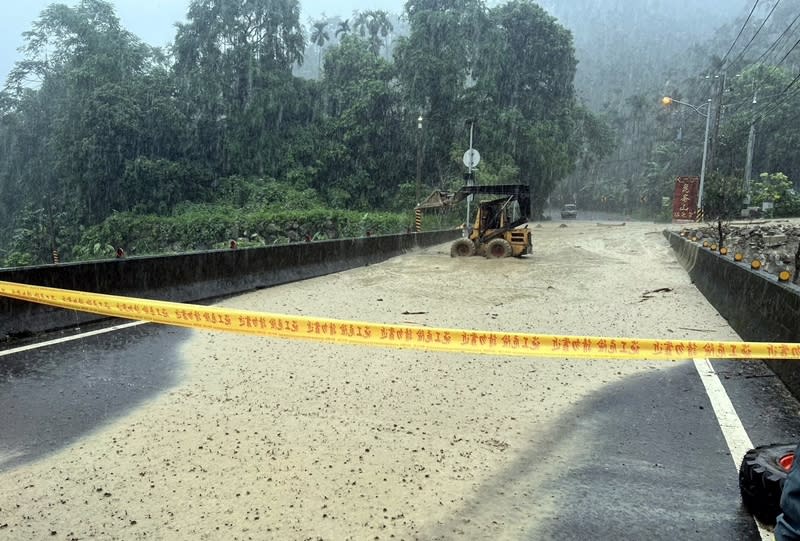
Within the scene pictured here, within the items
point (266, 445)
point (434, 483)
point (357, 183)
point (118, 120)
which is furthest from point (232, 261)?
point (357, 183)

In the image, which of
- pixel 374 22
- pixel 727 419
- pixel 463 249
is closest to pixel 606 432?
pixel 727 419

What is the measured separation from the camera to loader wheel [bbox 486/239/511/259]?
59.8 feet

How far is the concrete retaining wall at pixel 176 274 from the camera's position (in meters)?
7.35

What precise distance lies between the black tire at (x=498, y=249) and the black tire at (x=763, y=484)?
1495 centimetres

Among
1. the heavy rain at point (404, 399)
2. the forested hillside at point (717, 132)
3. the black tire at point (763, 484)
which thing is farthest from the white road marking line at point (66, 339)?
the forested hillside at point (717, 132)

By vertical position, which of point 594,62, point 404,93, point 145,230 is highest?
point 594,62

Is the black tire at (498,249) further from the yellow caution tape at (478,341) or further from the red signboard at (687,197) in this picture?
the red signboard at (687,197)

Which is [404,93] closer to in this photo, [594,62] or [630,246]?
[630,246]

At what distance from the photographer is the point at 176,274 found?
1005 centimetres

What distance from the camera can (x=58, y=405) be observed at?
4895 millimetres

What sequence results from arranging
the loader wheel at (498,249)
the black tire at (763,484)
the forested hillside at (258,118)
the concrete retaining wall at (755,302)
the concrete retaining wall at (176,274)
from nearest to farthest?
1. the black tire at (763,484)
2. the concrete retaining wall at (755,302)
3. the concrete retaining wall at (176,274)
4. the loader wheel at (498,249)
5. the forested hillside at (258,118)

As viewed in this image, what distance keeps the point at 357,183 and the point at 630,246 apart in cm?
3095

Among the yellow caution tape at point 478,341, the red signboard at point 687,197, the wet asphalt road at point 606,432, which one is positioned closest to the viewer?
the wet asphalt road at point 606,432

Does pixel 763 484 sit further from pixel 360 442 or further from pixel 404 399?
pixel 404 399
